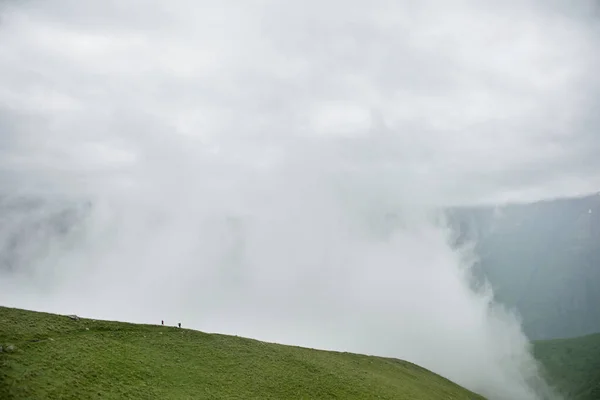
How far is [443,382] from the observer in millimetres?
125250

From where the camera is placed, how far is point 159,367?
66.9 m

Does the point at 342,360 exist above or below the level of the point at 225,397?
above

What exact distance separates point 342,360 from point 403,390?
14.5m

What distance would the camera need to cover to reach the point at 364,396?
7831 centimetres

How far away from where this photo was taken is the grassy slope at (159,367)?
54156 millimetres

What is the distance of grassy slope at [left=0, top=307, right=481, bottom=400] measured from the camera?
54.2 m

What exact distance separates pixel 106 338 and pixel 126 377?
1241cm

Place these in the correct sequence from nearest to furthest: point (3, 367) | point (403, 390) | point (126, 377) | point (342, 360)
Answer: point (3, 367) → point (126, 377) → point (403, 390) → point (342, 360)

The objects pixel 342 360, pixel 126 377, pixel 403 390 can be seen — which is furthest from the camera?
pixel 342 360

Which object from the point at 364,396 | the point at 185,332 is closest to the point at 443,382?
the point at 364,396

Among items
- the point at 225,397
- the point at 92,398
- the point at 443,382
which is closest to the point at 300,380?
the point at 225,397

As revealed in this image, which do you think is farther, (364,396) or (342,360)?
(342,360)

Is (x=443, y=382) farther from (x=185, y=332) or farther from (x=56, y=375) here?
(x=56, y=375)

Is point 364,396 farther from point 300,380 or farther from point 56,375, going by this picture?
point 56,375
